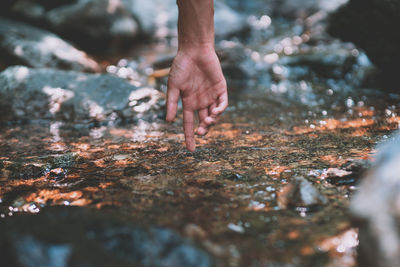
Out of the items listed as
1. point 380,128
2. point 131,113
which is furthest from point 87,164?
point 380,128

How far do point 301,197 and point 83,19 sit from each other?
7.33 m

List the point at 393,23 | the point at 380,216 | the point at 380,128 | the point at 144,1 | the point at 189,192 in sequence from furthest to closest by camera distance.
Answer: the point at 144,1, the point at 393,23, the point at 380,128, the point at 189,192, the point at 380,216

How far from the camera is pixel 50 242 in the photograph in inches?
43.7

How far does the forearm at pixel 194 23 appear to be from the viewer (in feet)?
7.32

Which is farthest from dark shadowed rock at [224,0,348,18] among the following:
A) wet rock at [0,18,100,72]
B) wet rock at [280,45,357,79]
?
wet rock at [0,18,100,72]

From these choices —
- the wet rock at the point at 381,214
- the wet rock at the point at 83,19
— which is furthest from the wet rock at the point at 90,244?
the wet rock at the point at 83,19

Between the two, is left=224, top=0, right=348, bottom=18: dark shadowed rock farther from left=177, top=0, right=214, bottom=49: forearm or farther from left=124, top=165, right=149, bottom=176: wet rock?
left=124, top=165, right=149, bottom=176: wet rock

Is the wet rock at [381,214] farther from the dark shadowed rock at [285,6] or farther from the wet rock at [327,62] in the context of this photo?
the dark shadowed rock at [285,6]

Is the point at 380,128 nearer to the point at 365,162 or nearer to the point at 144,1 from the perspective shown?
the point at 365,162

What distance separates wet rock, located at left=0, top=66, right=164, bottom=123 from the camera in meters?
3.64

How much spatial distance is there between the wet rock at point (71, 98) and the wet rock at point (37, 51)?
1375 millimetres

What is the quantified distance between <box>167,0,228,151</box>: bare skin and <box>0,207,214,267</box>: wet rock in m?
1.06

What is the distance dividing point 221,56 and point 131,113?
3457 millimetres

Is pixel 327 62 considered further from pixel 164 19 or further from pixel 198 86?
pixel 164 19
